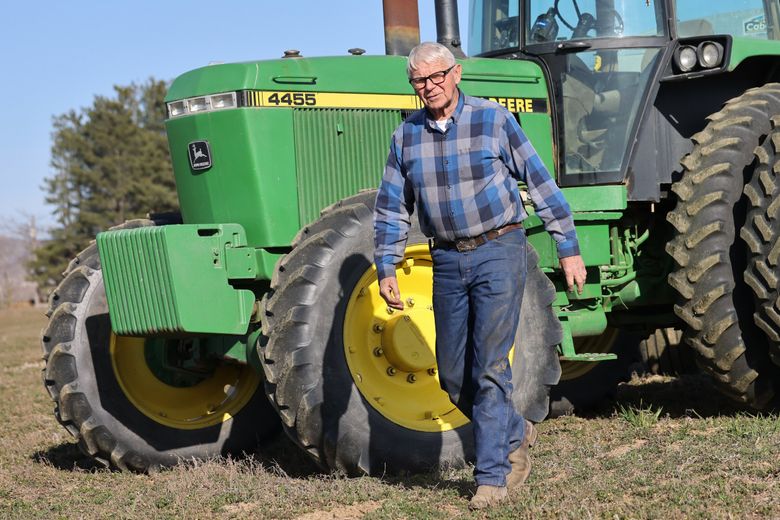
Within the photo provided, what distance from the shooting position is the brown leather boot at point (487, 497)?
4848 mm

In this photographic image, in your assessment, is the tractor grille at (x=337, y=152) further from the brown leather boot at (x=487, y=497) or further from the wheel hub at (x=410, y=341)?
the brown leather boot at (x=487, y=497)

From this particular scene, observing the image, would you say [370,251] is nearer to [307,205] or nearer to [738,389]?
[307,205]

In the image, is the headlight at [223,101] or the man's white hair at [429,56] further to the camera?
the headlight at [223,101]

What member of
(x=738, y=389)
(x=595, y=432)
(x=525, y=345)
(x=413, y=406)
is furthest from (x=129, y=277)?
(x=738, y=389)

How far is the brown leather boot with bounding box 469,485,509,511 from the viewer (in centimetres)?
485

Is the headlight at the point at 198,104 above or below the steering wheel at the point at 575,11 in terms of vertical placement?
below

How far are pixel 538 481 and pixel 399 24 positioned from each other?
307cm

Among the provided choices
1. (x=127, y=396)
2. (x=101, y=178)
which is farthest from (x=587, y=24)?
(x=101, y=178)

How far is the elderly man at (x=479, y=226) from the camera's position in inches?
193

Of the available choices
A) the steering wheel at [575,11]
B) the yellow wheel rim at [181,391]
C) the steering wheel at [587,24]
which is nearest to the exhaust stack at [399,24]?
the steering wheel at [575,11]

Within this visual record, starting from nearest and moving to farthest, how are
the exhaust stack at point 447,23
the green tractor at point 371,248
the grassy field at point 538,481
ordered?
1. the grassy field at point 538,481
2. the green tractor at point 371,248
3. the exhaust stack at point 447,23

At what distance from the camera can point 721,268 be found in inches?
254

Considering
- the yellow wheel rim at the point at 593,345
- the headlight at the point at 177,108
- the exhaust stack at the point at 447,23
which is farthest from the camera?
the yellow wheel rim at the point at 593,345

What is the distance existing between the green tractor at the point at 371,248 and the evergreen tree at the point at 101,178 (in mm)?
40296
